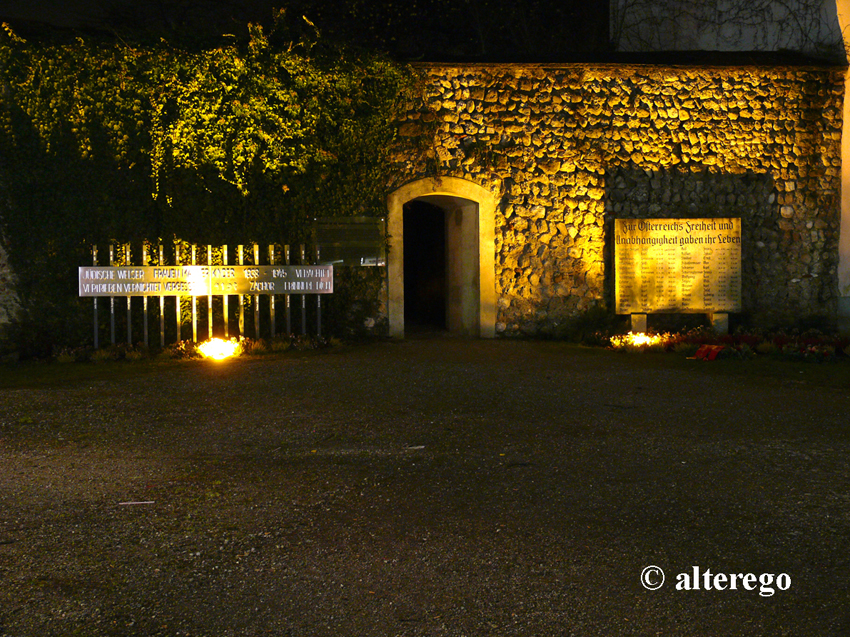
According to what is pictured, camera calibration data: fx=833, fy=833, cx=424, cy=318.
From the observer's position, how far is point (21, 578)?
3096 mm

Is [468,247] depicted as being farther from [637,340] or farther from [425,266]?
[425,266]

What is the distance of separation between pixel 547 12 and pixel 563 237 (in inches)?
428

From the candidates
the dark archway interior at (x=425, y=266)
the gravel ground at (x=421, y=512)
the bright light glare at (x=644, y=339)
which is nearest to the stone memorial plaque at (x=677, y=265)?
the bright light glare at (x=644, y=339)

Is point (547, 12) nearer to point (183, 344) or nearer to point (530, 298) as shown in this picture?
point (530, 298)

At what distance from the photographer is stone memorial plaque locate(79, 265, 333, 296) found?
33.6 ft

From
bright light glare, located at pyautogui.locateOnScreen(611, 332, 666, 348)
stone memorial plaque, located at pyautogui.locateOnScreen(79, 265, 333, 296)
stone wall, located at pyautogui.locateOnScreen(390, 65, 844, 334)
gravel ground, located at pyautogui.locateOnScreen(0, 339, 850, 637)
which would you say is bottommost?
gravel ground, located at pyautogui.locateOnScreen(0, 339, 850, 637)

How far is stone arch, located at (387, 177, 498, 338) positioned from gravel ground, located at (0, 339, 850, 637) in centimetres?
445

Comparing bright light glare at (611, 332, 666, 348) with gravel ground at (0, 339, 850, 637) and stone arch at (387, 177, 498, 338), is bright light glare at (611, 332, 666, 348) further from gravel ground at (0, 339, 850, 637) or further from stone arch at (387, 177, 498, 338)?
gravel ground at (0, 339, 850, 637)

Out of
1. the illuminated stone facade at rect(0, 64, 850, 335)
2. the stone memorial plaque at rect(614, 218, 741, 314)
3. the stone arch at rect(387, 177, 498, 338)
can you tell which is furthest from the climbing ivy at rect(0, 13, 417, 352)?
the stone memorial plaque at rect(614, 218, 741, 314)

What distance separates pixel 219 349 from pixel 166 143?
2819 millimetres

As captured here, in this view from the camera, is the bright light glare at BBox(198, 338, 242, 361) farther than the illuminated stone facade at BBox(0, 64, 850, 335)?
No

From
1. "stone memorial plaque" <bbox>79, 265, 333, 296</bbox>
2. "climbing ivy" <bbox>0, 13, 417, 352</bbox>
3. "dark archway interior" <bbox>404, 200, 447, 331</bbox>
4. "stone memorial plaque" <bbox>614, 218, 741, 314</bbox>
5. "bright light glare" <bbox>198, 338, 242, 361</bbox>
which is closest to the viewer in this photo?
"bright light glare" <bbox>198, 338, 242, 361</bbox>

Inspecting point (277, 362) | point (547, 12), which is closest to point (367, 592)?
point (277, 362)

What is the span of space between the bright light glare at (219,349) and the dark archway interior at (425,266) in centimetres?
469
